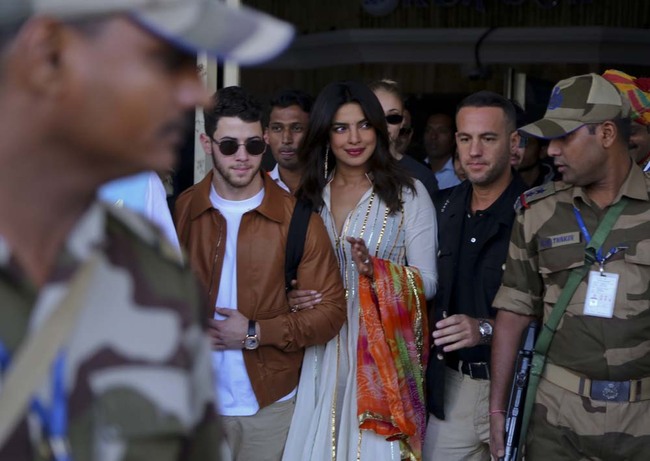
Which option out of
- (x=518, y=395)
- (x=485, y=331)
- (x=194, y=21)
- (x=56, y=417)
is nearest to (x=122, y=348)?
(x=56, y=417)

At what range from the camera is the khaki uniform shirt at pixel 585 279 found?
3.54m

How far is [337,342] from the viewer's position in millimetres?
4270

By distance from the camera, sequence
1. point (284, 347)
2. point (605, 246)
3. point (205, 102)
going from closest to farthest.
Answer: point (205, 102), point (605, 246), point (284, 347)

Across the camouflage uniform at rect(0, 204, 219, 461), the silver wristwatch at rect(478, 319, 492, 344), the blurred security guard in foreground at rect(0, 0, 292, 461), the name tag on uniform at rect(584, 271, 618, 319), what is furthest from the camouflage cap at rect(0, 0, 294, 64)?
the silver wristwatch at rect(478, 319, 492, 344)

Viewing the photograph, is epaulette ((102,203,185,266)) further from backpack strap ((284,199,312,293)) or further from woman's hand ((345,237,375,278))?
backpack strap ((284,199,312,293))

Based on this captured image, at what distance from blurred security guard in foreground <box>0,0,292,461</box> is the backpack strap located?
2707 millimetres

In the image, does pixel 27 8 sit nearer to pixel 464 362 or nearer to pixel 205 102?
pixel 205 102

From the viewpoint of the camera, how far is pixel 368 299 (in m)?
4.21

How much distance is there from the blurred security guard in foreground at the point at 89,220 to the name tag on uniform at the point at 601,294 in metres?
2.43

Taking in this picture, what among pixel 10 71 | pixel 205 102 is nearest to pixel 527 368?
pixel 205 102

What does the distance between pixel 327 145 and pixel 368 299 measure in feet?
2.43

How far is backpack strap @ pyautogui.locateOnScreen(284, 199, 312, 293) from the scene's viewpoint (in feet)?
13.5

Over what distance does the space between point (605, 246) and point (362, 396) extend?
1.17 metres

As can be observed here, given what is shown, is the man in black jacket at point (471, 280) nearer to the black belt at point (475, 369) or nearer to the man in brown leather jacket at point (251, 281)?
the black belt at point (475, 369)
